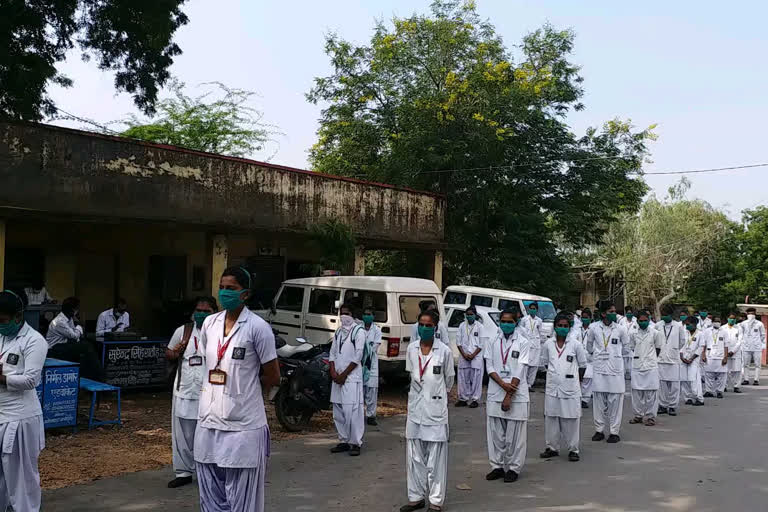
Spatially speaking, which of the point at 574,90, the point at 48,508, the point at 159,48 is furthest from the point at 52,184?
the point at 574,90

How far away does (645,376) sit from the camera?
1152 cm

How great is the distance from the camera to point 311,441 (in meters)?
9.17

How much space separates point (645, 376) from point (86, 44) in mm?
12118

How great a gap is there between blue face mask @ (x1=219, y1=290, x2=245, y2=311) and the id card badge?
40 centimetres

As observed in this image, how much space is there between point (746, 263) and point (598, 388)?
29.1 m

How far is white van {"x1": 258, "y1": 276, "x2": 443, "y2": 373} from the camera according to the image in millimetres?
12586

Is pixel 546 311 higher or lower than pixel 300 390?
higher

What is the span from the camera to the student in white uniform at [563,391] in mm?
8375

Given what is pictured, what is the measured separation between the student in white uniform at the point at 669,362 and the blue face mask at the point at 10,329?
10.9m

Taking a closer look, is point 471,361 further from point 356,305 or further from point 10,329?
point 10,329

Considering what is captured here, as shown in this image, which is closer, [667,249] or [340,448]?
[340,448]

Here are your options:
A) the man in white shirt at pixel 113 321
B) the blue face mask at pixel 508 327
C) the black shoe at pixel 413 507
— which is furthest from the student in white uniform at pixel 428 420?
the man in white shirt at pixel 113 321

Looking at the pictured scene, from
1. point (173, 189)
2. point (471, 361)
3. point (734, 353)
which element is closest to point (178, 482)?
point (471, 361)

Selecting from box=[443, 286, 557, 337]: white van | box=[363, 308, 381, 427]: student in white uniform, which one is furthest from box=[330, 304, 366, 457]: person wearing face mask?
box=[443, 286, 557, 337]: white van
